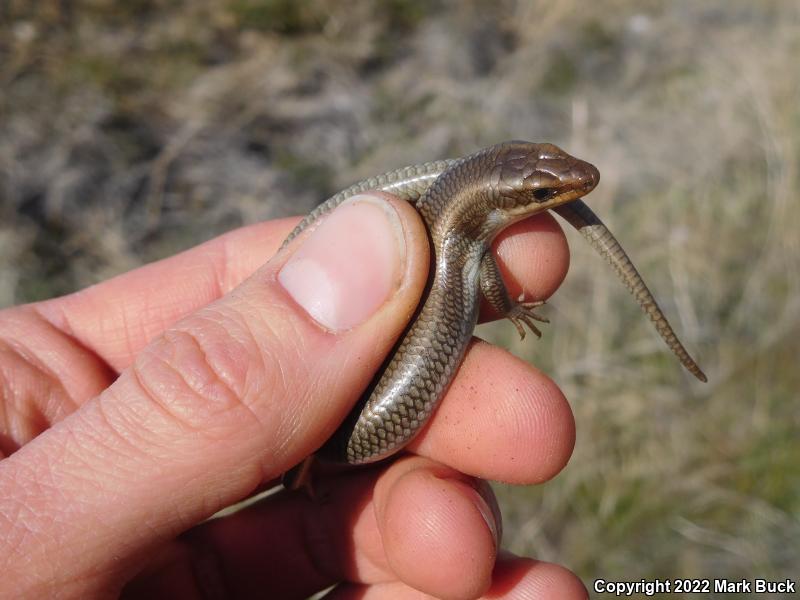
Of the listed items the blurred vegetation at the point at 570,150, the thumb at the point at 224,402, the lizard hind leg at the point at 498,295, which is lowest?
the blurred vegetation at the point at 570,150

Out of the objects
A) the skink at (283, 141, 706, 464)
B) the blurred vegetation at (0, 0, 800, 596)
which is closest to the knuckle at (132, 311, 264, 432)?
the skink at (283, 141, 706, 464)

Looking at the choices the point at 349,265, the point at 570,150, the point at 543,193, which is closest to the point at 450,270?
the point at 543,193

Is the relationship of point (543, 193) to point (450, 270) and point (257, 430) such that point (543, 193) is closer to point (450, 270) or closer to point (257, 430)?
point (450, 270)

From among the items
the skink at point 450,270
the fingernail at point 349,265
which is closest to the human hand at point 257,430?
the fingernail at point 349,265

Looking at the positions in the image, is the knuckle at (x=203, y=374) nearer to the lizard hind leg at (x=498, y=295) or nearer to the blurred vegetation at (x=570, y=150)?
the lizard hind leg at (x=498, y=295)

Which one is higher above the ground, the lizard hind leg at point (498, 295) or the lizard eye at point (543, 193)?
the lizard eye at point (543, 193)

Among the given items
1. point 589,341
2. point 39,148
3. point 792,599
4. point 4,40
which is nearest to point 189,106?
point 39,148

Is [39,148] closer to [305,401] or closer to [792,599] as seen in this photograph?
[305,401]

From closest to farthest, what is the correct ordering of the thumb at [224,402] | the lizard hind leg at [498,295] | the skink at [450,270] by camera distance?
the thumb at [224,402], the skink at [450,270], the lizard hind leg at [498,295]
